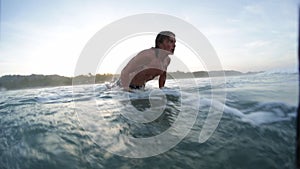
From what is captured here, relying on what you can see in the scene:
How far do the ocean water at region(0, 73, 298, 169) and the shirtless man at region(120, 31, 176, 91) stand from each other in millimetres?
1811

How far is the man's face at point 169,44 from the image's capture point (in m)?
4.80

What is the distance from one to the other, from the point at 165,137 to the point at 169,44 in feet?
9.83

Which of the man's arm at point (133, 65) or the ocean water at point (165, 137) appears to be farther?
the man's arm at point (133, 65)

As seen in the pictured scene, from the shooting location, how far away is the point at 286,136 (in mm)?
2164

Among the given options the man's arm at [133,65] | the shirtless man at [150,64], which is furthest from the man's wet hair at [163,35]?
the man's arm at [133,65]

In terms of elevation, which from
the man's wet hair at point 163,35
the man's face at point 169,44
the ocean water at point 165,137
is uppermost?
the man's wet hair at point 163,35

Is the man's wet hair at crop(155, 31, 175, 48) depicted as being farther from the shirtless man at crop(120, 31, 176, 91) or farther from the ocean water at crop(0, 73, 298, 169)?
the ocean water at crop(0, 73, 298, 169)

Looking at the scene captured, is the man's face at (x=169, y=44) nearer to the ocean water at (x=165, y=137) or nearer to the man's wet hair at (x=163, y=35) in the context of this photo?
the man's wet hair at (x=163, y=35)

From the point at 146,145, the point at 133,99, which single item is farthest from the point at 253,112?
the point at 133,99

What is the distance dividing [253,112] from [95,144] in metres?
2.00

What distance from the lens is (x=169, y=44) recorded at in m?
4.85

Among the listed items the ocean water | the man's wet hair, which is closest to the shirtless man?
the man's wet hair

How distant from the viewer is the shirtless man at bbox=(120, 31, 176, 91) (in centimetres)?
480

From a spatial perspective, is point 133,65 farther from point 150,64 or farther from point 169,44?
point 169,44
